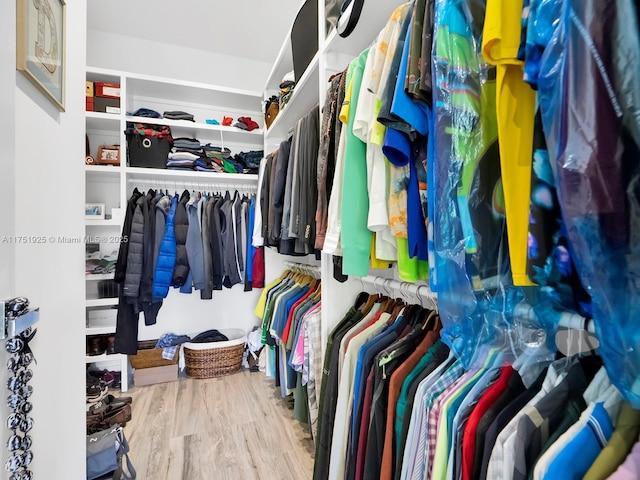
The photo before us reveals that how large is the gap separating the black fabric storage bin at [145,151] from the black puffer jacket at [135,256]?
0.38 m

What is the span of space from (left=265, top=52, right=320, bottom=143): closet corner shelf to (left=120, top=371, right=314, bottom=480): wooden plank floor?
6.53 feet

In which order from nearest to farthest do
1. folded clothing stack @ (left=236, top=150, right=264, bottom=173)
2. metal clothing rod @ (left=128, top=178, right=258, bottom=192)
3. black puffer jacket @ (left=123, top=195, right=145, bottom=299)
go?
black puffer jacket @ (left=123, top=195, right=145, bottom=299) < metal clothing rod @ (left=128, top=178, right=258, bottom=192) < folded clothing stack @ (left=236, top=150, right=264, bottom=173)

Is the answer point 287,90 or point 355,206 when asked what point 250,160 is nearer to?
point 287,90

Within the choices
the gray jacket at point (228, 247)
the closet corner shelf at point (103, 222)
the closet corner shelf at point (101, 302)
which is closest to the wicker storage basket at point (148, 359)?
the closet corner shelf at point (101, 302)

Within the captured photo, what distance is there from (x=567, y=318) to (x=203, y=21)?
3.08 meters

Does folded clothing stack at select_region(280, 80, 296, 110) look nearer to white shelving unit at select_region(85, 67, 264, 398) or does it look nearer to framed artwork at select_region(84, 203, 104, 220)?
white shelving unit at select_region(85, 67, 264, 398)

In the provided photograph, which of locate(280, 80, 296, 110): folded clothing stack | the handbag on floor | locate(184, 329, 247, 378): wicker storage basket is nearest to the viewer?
the handbag on floor

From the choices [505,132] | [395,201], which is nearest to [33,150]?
[395,201]

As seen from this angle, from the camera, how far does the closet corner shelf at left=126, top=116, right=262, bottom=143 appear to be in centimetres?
250

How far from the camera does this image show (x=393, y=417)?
33.7 inches

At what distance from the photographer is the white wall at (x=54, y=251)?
65cm

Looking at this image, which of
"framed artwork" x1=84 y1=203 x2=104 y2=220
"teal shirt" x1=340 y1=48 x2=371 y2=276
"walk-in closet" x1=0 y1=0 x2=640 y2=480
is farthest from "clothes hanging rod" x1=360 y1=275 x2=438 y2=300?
"framed artwork" x1=84 y1=203 x2=104 y2=220

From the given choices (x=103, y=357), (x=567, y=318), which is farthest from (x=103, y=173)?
(x=567, y=318)

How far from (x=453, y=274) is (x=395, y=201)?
0.26 meters
